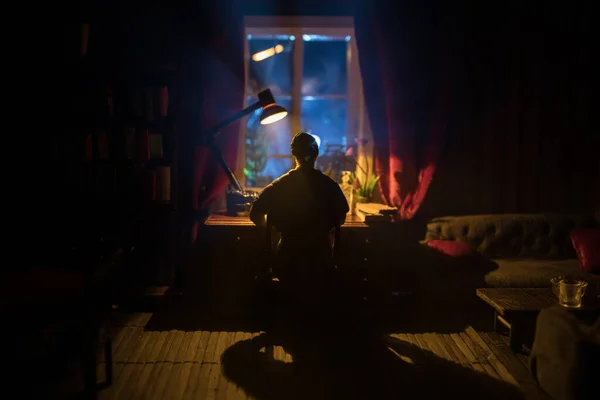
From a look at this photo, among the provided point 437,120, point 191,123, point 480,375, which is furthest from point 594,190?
point 191,123

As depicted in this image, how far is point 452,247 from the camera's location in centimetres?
380

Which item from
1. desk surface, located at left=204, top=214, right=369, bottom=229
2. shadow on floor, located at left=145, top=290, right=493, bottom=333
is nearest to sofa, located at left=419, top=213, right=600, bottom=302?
shadow on floor, located at left=145, top=290, right=493, bottom=333

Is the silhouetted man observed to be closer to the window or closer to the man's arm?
the man's arm

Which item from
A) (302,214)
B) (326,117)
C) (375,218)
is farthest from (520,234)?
(302,214)

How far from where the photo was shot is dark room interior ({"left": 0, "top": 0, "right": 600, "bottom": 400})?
2.94 m

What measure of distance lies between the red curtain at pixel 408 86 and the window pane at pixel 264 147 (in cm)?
95

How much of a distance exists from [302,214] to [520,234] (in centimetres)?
226

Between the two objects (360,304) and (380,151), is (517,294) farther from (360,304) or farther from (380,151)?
(380,151)

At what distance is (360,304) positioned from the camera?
130 inches

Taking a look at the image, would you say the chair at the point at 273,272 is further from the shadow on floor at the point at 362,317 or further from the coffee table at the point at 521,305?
the coffee table at the point at 521,305

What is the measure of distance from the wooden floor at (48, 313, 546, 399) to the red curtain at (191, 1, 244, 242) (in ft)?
3.88

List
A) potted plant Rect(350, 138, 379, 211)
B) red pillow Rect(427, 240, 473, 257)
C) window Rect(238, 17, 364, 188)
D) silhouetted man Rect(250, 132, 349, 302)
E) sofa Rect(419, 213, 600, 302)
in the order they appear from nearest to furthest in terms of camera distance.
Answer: silhouetted man Rect(250, 132, 349, 302)
red pillow Rect(427, 240, 473, 257)
sofa Rect(419, 213, 600, 302)
potted plant Rect(350, 138, 379, 211)
window Rect(238, 17, 364, 188)

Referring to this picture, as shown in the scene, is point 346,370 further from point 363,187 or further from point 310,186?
point 363,187

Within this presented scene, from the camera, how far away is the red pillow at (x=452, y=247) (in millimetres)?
3730
